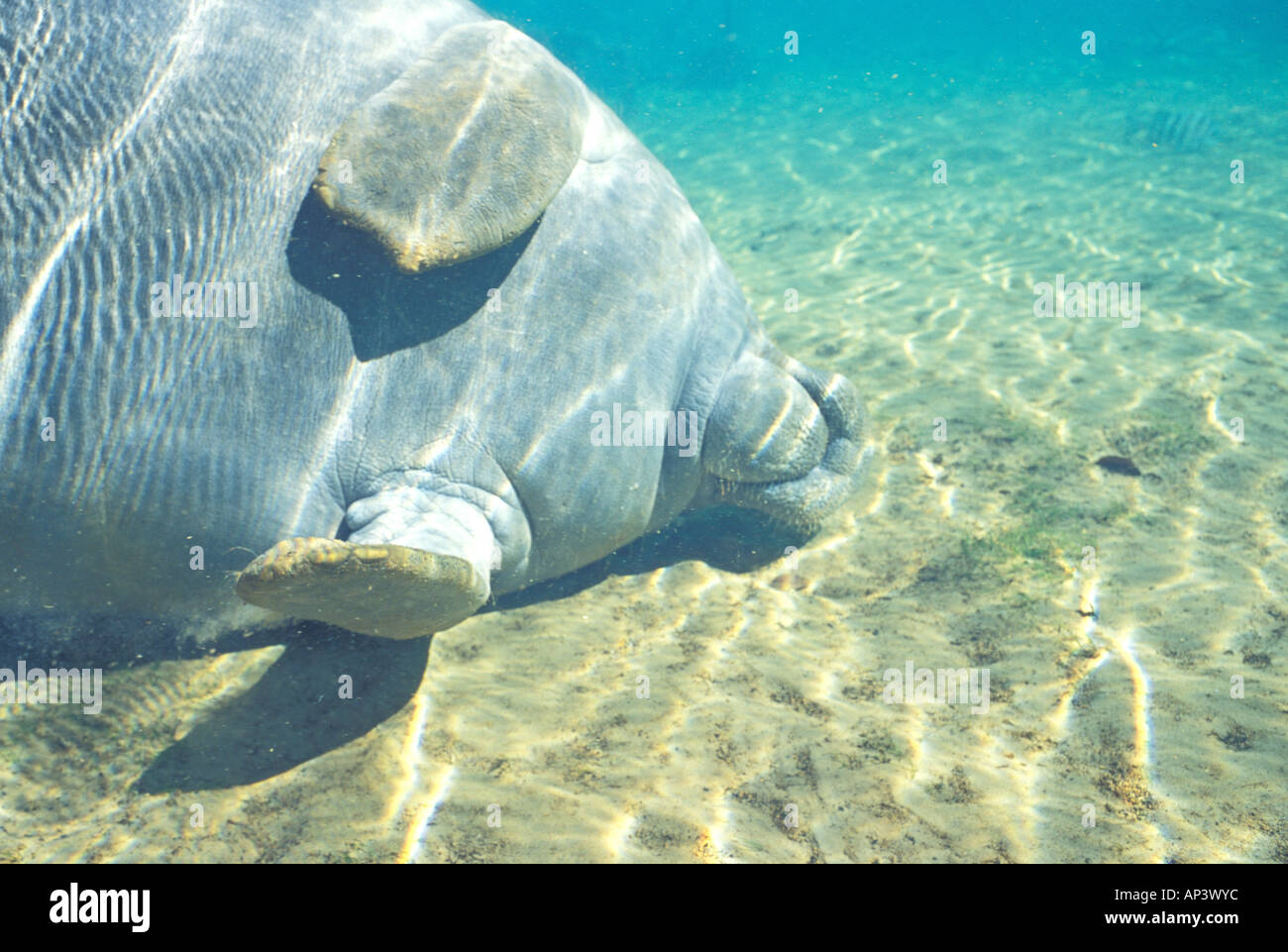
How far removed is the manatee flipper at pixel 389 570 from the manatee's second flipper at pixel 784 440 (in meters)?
1.37

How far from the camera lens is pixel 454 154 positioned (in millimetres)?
3145

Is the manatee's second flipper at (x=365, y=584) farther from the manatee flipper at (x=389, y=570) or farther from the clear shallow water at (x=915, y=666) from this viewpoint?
the clear shallow water at (x=915, y=666)

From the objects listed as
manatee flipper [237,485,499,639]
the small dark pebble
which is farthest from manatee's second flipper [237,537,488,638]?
the small dark pebble

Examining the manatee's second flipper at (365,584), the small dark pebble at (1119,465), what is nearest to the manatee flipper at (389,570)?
the manatee's second flipper at (365,584)

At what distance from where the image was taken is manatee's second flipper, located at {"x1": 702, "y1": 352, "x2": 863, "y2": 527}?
4078mm

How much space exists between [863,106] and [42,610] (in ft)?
84.0

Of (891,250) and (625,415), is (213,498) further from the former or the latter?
(891,250)

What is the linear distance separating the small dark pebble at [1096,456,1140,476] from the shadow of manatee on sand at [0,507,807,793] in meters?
4.51

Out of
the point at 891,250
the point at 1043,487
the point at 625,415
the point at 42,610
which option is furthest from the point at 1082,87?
the point at 42,610

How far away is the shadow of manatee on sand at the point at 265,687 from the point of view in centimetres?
300

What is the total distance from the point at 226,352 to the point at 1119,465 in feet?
17.5

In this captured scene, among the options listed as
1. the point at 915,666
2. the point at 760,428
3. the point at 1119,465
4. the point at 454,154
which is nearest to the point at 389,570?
the point at 454,154

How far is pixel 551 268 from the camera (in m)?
3.53

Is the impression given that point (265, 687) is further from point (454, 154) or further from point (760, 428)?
point (760, 428)
